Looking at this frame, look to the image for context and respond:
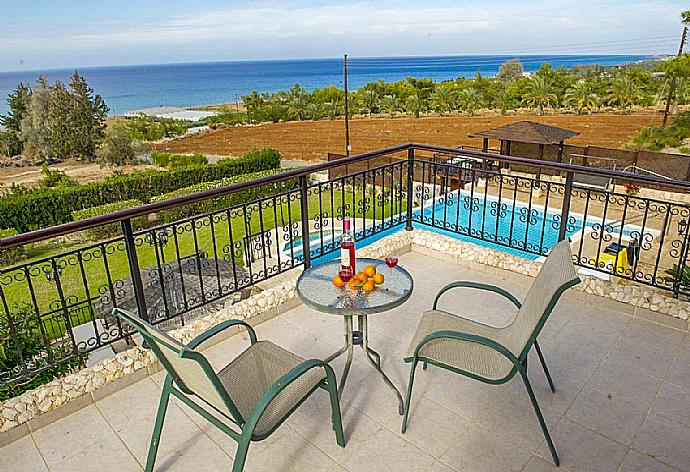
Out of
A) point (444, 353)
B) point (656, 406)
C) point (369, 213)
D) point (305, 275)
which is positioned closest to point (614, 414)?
point (656, 406)

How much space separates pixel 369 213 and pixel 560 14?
15.4 metres

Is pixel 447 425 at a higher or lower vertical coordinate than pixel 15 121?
higher

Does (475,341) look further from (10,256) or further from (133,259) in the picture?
(10,256)

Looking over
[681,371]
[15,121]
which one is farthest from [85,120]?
[681,371]

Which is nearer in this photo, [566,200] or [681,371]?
[681,371]

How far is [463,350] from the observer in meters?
2.12

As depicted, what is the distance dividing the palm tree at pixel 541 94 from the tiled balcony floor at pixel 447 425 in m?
26.2

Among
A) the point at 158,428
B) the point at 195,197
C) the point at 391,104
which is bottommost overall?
the point at 391,104

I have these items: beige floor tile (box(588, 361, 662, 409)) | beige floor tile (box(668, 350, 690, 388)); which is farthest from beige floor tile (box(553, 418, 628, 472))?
beige floor tile (box(668, 350, 690, 388))

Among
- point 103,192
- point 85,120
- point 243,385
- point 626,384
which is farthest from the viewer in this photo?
point 85,120

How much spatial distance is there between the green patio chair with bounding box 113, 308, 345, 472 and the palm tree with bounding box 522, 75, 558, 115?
27.7m

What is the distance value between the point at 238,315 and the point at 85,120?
27.6m

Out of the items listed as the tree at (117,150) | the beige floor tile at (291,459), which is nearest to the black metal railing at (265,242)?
the beige floor tile at (291,459)

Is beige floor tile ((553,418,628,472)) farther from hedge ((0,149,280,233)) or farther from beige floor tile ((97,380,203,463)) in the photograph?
hedge ((0,149,280,233))
